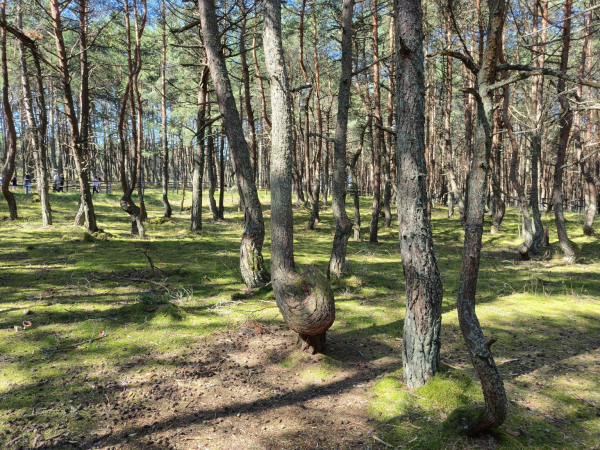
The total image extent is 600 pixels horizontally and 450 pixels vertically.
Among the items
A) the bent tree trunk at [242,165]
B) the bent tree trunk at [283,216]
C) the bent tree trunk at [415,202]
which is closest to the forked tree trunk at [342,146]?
the bent tree trunk at [242,165]

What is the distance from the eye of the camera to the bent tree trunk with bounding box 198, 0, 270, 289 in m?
6.90

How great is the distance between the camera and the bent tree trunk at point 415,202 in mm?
3434

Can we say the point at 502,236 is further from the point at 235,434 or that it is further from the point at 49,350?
the point at 49,350

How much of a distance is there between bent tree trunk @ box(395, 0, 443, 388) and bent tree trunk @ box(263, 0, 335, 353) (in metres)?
1.14

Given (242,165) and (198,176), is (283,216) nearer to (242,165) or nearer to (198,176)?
(242,165)

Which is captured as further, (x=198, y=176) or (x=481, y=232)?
(x=198, y=176)

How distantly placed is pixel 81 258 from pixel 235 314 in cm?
485

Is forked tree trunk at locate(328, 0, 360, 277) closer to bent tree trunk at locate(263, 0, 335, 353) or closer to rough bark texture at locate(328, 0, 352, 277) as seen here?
rough bark texture at locate(328, 0, 352, 277)

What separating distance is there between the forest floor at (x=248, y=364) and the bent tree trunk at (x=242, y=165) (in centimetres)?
50

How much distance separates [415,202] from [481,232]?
86 cm

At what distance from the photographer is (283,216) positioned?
5059 millimetres

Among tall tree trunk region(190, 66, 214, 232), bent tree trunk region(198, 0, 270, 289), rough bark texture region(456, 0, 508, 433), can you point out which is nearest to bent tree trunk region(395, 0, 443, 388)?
rough bark texture region(456, 0, 508, 433)

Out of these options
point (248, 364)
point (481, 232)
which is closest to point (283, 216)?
point (248, 364)

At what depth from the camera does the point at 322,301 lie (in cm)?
426
